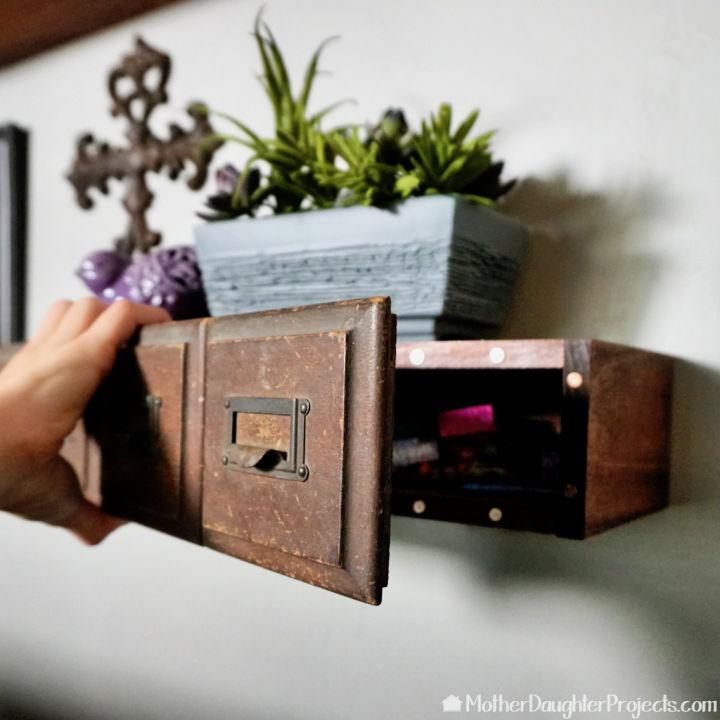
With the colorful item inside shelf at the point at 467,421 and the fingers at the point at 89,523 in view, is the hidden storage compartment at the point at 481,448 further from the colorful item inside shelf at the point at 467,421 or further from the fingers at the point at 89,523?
the fingers at the point at 89,523

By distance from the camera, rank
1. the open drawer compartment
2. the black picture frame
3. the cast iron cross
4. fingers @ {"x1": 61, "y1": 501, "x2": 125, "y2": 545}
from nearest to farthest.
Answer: the open drawer compartment → fingers @ {"x1": 61, "y1": 501, "x2": 125, "y2": 545} → the cast iron cross → the black picture frame

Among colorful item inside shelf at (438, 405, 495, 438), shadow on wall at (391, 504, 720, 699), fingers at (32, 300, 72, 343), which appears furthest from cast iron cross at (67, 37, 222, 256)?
shadow on wall at (391, 504, 720, 699)

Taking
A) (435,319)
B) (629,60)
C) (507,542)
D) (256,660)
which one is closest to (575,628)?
(507,542)

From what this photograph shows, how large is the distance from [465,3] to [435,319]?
440 mm

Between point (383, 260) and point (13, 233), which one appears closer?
point (383, 260)

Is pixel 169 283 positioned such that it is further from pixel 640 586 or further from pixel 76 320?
pixel 640 586

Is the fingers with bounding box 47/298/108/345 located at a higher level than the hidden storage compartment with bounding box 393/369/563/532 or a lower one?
higher

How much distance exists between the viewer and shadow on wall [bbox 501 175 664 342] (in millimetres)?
733

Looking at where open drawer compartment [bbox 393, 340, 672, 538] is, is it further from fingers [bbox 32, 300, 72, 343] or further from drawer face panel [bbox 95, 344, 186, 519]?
fingers [bbox 32, 300, 72, 343]

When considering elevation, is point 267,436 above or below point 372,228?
below

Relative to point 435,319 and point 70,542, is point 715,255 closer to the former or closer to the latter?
point 435,319

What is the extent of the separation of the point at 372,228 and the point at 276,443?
0.75 feet

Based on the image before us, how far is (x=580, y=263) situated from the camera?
0.76 meters

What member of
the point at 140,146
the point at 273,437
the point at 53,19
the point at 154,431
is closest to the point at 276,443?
the point at 273,437
